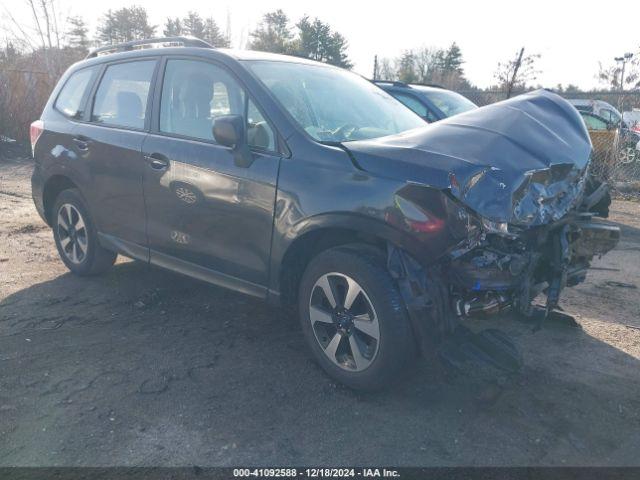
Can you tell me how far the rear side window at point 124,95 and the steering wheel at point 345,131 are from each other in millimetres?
1636

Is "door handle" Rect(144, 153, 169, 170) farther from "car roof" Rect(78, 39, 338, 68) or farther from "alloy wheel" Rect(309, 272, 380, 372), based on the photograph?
"alloy wheel" Rect(309, 272, 380, 372)

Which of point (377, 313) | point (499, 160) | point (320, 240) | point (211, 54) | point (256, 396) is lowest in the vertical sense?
point (256, 396)

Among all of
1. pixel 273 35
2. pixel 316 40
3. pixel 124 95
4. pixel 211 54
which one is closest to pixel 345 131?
pixel 211 54

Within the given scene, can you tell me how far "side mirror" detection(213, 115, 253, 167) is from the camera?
3330mm

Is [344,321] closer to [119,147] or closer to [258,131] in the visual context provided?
[258,131]

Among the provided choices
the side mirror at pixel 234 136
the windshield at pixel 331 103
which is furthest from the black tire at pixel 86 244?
the windshield at pixel 331 103

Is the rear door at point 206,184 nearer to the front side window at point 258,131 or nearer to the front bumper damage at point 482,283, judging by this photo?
the front side window at point 258,131

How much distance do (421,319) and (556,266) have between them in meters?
0.94

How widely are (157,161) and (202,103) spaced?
0.54 metres

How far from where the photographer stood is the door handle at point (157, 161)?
3.93 metres

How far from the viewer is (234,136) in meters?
3.36

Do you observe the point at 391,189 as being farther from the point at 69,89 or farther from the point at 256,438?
the point at 69,89

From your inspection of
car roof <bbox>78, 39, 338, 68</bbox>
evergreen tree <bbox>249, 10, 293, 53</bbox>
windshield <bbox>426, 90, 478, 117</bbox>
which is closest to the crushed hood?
car roof <bbox>78, 39, 338, 68</bbox>

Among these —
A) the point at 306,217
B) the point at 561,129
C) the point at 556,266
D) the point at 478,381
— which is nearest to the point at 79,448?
the point at 306,217
